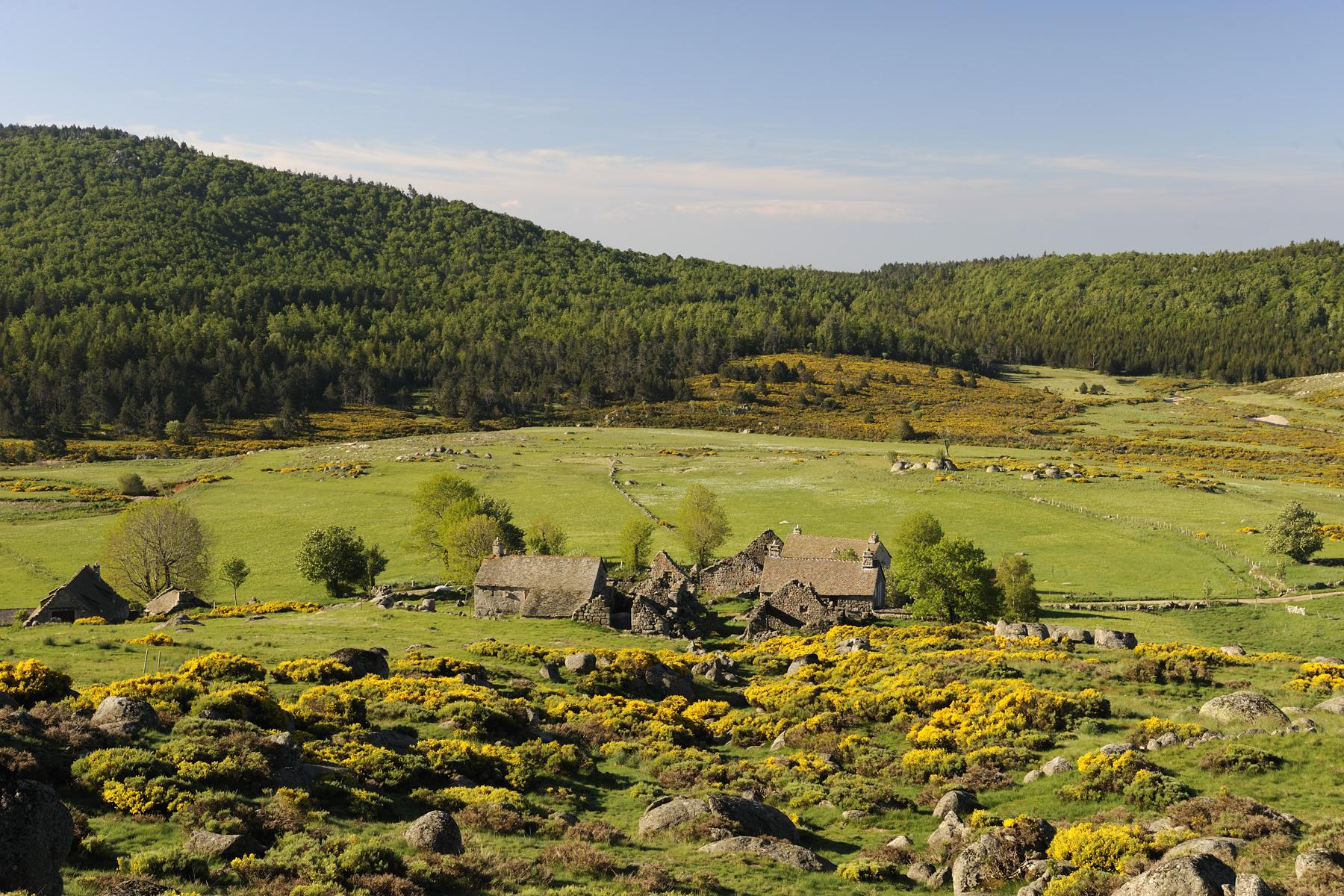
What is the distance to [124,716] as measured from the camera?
→ 22.9m

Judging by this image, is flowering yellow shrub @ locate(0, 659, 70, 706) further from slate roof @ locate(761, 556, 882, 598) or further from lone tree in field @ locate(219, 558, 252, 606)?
slate roof @ locate(761, 556, 882, 598)

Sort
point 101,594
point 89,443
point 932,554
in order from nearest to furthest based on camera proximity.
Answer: point 101,594 → point 932,554 → point 89,443

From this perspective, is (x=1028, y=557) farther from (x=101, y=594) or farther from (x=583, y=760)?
(x=101, y=594)

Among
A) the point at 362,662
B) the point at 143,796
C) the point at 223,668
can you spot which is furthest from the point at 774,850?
the point at 362,662

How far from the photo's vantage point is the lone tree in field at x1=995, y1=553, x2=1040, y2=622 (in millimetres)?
61969

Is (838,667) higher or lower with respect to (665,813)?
lower

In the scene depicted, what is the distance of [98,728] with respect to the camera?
22.0m

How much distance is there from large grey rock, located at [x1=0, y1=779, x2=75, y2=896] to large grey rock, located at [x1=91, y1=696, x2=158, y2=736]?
8.34 metres

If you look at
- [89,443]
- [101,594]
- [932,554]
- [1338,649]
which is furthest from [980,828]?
[89,443]

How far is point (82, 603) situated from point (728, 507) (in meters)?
69.1

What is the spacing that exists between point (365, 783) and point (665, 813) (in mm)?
8204

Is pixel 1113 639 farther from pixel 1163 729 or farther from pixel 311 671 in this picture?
pixel 311 671

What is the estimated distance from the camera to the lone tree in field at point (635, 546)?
259ft

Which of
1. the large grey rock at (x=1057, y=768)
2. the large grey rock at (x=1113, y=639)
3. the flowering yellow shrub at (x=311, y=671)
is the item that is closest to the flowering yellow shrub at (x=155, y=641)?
the flowering yellow shrub at (x=311, y=671)
